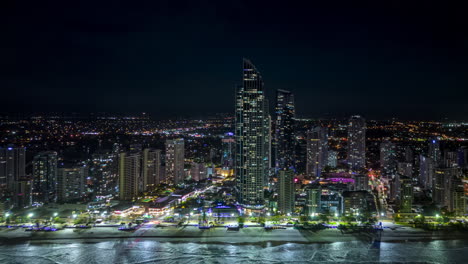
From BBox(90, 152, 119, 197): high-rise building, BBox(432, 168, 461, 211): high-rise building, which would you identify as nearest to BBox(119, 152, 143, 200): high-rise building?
BBox(90, 152, 119, 197): high-rise building

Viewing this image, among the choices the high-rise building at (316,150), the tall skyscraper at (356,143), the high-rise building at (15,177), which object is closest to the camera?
the high-rise building at (15,177)

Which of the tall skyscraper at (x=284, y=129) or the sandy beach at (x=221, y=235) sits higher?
the tall skyscraper at (x=284, y=129)

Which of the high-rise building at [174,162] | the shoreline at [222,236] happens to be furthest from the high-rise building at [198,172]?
the shoreline at [222,236]

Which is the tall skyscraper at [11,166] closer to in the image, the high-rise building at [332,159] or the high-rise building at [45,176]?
the high-rise building at [45,176]

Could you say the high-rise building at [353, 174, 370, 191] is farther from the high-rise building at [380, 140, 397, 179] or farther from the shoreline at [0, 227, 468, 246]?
the shoreline at [0, 227, 468, 246]

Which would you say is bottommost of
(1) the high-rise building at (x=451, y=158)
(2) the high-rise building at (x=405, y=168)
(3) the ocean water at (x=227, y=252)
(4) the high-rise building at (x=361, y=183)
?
(3) the ocean water at (x=227, y=252)

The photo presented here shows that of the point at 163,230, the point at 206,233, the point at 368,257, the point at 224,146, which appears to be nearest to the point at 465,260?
the point at 368,257

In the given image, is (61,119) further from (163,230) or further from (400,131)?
(400,131)

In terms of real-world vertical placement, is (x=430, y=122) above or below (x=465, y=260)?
above
